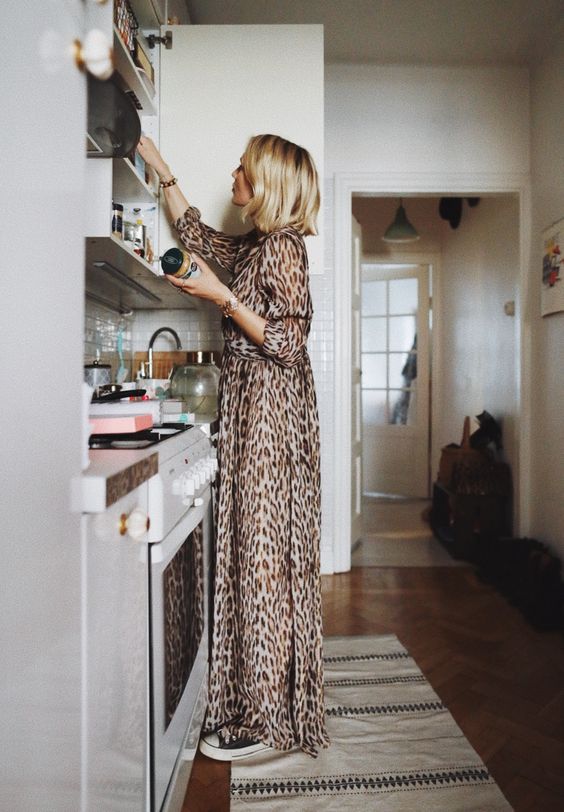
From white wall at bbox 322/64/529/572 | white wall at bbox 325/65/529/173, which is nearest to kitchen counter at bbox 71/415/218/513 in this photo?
white wall at bbox 322/64/529/572

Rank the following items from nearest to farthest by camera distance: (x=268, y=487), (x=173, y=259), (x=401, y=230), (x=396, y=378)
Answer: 1. (x=173, y=259)
2. (x=268, y=487)
3. (x=401, y=230)
4. (x=396, y=378)

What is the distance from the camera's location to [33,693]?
593 millimetres

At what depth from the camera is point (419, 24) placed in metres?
3.19

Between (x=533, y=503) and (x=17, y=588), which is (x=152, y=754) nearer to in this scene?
(x=17, y=588)

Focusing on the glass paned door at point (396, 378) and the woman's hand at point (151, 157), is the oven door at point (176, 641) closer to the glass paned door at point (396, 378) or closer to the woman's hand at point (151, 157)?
the woman's hand at point (151, 157)

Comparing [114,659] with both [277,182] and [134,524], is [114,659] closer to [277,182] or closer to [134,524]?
[134,524]

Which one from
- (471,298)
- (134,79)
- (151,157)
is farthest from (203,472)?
(471,298)

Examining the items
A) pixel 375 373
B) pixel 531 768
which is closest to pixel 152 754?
pixel 531 768

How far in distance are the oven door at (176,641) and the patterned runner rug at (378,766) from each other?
0.81 feet

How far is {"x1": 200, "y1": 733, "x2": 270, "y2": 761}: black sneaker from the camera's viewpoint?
5.52ft

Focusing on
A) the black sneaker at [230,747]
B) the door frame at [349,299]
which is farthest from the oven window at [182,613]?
the door frame at [349,299]

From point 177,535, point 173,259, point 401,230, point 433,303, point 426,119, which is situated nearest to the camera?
point 177,535

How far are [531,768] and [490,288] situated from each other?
3.68 metres

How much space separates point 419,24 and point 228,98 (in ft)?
5.20
